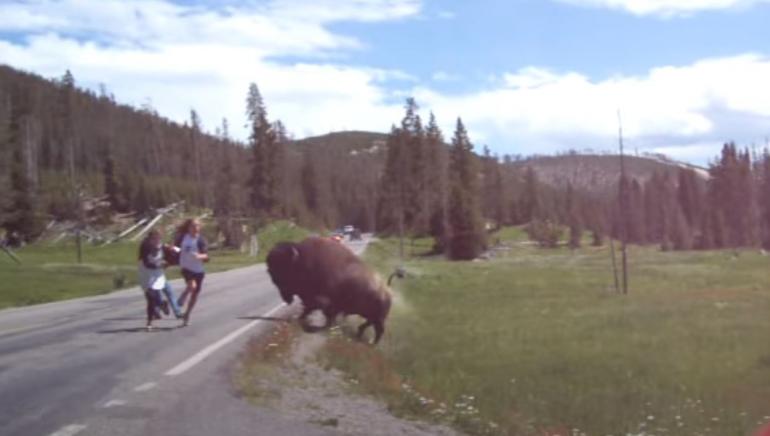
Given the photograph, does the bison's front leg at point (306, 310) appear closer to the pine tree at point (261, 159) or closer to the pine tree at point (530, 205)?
the pine tree at point (261, 159)

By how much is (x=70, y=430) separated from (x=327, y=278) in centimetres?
1002

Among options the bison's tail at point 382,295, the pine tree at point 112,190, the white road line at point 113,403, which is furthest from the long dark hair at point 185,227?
the pine tree at point 112,190

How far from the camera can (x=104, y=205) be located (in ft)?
Result: 399

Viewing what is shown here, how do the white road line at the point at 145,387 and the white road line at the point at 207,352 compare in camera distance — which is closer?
the white road line at the point at 145,387

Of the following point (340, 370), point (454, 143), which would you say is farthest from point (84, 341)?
point (454, 143)

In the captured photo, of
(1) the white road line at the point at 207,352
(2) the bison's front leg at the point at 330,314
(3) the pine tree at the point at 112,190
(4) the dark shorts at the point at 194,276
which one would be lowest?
(1) the white road line at the point at 207,352

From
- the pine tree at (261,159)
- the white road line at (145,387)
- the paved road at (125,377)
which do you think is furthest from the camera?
the pine tree at (261,159)

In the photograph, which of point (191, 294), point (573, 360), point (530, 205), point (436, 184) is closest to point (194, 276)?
point (191, 294)

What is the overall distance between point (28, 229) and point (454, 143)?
45.6 meters

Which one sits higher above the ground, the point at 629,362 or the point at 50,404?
the point at 50,404

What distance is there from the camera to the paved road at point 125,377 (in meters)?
9.60

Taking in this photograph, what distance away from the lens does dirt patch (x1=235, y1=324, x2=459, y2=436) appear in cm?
1024

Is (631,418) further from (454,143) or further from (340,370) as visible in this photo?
(454,143)

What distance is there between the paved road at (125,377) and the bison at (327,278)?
111cm
